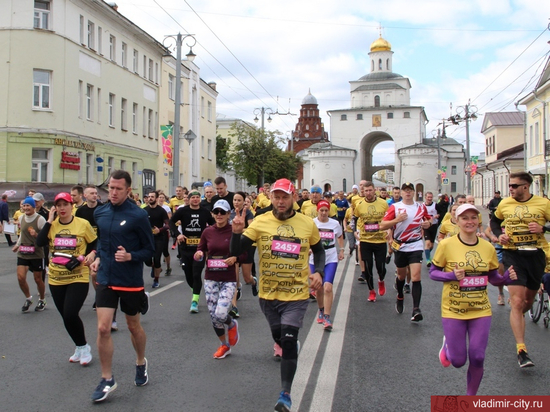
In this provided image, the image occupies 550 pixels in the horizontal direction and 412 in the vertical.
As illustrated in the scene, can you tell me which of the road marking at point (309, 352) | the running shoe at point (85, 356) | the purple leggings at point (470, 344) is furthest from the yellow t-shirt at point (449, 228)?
the running shoe at point (85, 356)

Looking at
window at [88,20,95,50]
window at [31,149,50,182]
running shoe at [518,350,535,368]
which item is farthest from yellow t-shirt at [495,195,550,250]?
window at [88,20,95,50]

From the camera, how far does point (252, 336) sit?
743 centimetres

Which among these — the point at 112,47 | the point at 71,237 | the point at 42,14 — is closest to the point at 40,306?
the point at 71,237

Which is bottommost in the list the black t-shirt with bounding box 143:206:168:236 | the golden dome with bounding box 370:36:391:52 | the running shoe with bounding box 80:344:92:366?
the running shoe with bounding box 80:344:92:366

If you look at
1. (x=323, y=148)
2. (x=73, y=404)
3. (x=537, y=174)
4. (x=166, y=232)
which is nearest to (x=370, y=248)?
(x=166, y=232)

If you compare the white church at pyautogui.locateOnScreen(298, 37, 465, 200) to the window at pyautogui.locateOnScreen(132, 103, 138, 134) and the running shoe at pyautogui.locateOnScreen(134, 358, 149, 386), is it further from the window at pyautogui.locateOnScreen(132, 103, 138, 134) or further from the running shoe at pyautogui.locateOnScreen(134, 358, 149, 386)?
the running shoe at pyautogui.locateOnScreen(134, 358, 149, 386)

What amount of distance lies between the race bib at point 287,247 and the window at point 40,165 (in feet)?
77.9

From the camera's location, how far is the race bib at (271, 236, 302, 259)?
494cm

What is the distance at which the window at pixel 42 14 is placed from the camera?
26.6 m

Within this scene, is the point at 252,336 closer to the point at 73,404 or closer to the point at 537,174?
the point at 73,404

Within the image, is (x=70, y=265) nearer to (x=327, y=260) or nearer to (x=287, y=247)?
(x=287, y=247)

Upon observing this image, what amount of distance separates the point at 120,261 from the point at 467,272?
2.93m

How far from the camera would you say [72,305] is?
5.91 m

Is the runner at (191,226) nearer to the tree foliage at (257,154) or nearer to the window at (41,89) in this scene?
the window at (41,89)
